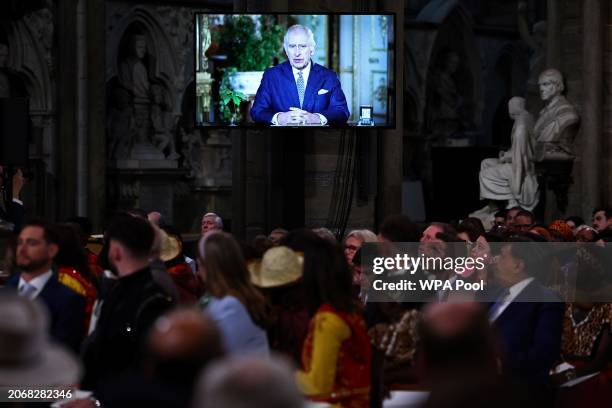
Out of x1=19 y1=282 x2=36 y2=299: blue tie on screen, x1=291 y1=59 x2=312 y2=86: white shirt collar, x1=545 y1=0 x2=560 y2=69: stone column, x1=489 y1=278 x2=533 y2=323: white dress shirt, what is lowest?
x1=489 y1=278 x2=533 y2=323: white dress shirt

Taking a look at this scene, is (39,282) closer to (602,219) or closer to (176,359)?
(176,359)

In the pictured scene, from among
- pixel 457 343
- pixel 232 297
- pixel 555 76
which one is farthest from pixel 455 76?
pixel 457 343

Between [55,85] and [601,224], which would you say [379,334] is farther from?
[55,85]

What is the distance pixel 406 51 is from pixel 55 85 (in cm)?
646

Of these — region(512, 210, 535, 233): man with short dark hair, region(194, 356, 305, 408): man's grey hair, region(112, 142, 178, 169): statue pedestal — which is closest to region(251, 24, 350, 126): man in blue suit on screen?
region(512, 210, 535, 233): man with short dark hair

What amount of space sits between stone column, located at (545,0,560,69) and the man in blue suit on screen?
489 cm

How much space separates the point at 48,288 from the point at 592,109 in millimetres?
11437

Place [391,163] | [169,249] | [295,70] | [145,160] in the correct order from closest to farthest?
[169,249]
[295,70]
[391,163]
[145,160]

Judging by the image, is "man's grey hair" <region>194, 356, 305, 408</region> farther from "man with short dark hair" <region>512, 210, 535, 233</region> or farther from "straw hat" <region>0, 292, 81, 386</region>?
"man with short dark hair" <region>512, 210, 535, 233</region>

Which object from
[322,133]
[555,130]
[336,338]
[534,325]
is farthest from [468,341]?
[555,130]

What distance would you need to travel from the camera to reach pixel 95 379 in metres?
5.98

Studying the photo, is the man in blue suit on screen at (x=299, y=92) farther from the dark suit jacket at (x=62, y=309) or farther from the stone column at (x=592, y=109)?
the dark suit jacket at (x=62, y=309)

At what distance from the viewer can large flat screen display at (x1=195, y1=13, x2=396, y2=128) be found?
43.2 feet

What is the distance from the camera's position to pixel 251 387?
307cm
